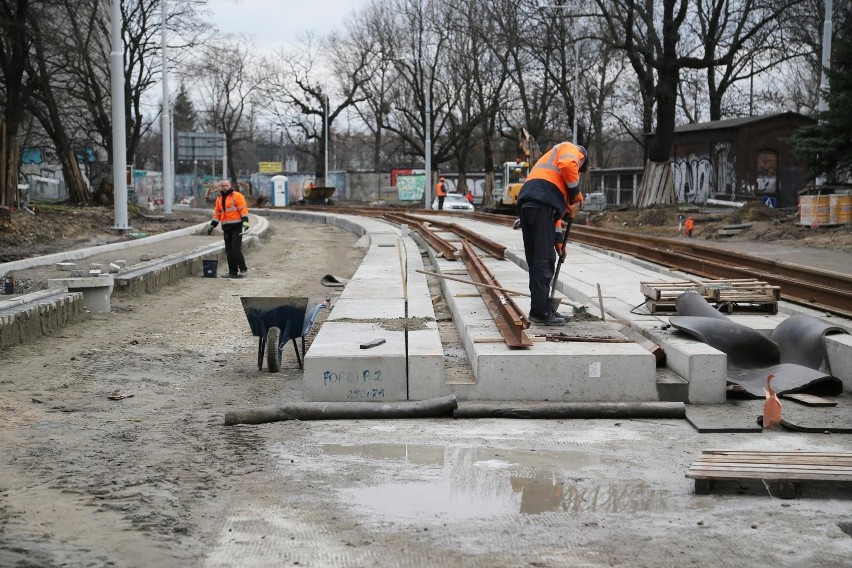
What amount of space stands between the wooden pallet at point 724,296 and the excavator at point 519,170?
101ft


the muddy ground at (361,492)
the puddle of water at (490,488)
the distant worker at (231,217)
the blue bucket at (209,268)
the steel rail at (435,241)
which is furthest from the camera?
the steel rail at (435,241)

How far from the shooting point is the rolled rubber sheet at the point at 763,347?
8.09 metres

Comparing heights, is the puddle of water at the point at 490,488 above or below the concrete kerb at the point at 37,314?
below

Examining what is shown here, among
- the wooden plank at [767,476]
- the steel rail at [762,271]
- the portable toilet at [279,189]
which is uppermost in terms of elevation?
the portable toilet at [279,189]

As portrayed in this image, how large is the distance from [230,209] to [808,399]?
1238cm

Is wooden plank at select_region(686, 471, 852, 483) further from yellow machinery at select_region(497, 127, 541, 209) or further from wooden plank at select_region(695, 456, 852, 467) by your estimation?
yellow machinery at select_region(497, 127, 541, 209)

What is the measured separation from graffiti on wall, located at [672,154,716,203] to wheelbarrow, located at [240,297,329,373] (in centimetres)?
3836

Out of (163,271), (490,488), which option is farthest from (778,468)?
(163,271)

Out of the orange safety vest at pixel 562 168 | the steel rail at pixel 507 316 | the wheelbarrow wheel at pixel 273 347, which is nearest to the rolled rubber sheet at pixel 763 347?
the steel rail at pixel 507 316

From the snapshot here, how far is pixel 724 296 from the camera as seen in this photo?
32.9 ft

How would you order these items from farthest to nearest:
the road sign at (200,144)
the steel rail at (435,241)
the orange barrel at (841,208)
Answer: the road sign at (200,144), the orange barrel at (841,208), the steel rail at (435,241)

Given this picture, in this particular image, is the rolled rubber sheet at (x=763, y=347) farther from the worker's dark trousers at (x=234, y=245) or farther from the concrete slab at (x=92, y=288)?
the worker's dark trousers at (x=234, y=245)

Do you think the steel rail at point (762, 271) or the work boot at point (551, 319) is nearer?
the work boot at point (551, 319)

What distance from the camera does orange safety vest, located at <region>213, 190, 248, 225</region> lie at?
700 inches
